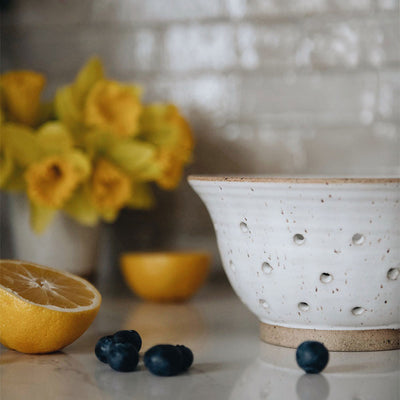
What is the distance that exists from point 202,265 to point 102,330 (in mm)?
271

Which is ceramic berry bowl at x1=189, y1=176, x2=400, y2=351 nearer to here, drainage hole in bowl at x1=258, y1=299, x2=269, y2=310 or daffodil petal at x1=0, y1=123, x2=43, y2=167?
drainage hole in bowl at x1=258, y1=299, x2=269, y2=310

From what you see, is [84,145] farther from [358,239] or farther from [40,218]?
[358,239]

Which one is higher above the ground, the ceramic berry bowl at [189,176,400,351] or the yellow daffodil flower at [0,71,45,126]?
the yellow daffodil flower at [0,71,45,126]

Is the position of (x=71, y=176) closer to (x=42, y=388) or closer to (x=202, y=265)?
(x=202, y=265)

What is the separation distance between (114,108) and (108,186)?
0.12 metres

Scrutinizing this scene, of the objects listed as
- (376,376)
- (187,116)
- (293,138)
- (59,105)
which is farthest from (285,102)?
(376,376)

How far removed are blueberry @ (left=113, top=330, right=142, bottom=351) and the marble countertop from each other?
3cm

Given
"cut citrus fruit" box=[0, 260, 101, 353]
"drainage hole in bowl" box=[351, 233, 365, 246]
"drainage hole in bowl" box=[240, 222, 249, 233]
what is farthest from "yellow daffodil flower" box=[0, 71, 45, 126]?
"drainage hole in bowl" box=[351, 233, 365, 246]

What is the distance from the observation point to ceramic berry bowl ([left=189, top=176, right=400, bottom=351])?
2.33 ft

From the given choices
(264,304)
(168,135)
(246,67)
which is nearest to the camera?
(264,304)

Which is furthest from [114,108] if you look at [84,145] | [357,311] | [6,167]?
[357,311]

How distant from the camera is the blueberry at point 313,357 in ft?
2.23

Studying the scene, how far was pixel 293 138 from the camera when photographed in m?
1.27

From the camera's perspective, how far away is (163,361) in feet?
A: 2.23
